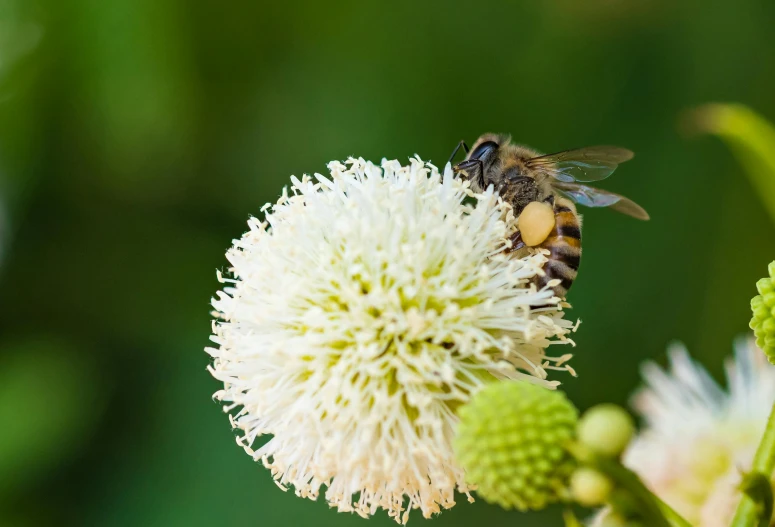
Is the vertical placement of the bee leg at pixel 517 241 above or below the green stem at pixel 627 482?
above

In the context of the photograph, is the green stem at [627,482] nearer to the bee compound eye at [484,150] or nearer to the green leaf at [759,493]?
the green leaf at [759,493]

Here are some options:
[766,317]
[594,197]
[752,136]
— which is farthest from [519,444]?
[752,136]

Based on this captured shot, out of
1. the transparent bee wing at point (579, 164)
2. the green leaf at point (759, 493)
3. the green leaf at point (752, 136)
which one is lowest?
the green leaf at point (759, 493)

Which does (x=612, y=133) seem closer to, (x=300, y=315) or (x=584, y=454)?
(x=300, y=315)

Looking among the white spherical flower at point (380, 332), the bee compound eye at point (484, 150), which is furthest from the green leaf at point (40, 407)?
the bee compound eye at point (484, 150)

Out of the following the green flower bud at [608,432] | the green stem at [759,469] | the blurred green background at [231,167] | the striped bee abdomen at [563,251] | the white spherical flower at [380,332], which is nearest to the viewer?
the green flower bud at [608,432]

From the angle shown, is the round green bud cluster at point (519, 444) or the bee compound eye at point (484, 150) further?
the bee compound eye at point (484, 150)

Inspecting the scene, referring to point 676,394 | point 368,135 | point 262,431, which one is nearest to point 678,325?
point 676,394

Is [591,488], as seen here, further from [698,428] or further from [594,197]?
[698,428]

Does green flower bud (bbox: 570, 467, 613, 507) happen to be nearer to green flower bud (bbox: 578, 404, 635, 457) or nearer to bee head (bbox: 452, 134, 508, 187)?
green flower bud (bbox: 578, 404, 635, 457)
